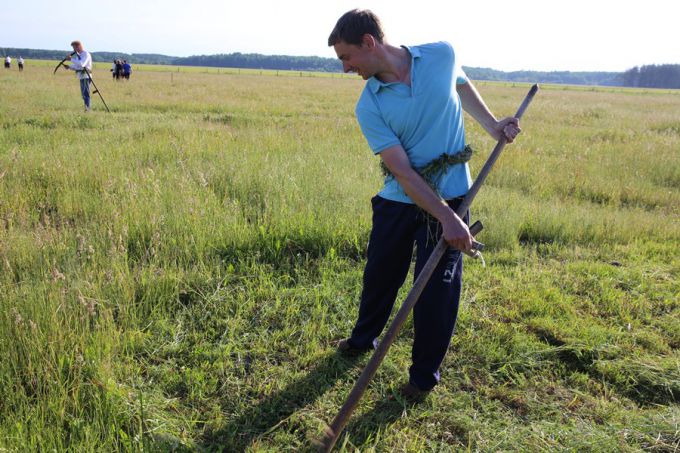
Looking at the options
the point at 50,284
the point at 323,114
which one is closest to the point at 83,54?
the point at 323,114

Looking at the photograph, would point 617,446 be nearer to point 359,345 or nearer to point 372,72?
point 359,345

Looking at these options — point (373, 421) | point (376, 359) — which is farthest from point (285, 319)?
point (376, 359)

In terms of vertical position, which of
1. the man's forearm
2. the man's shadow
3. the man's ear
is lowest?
the man's shadow

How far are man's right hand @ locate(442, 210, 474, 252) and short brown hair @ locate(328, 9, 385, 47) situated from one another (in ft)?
Result: 2.90

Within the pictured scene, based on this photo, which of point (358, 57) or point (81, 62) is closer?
point (358, 57)

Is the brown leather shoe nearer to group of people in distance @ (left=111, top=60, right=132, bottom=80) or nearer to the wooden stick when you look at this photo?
the wooden stick

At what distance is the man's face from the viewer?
2.09 metres

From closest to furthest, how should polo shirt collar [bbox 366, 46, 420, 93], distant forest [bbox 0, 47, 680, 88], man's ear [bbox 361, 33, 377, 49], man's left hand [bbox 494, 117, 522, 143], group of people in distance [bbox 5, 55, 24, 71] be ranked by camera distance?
man's ear [bbox 361, 33, 377, 49], polo shirt collar [bbox 366, 46, 420, 93], man's left hand [bbox 494, 117, 522, 143], group of people in distance [bbox 5, 55, 24, 71], distant forest [bbox 0, 47, 680, 88]

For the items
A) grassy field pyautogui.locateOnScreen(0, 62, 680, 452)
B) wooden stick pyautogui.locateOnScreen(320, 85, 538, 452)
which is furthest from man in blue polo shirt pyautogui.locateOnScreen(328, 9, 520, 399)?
grassy field pyautogui.locateOnScreen(0, 62, 680, 452)

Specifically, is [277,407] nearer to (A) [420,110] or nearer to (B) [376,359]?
(B) [376,359]

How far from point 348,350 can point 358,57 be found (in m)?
1.76

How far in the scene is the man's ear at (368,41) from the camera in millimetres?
2051

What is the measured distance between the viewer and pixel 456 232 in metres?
2.11

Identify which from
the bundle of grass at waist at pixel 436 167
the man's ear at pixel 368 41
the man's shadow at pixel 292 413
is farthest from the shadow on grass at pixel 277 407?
the man's ear at pixel 368 41
